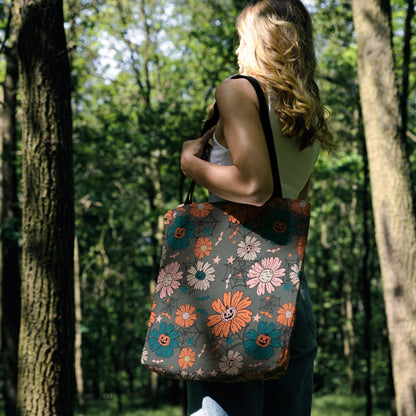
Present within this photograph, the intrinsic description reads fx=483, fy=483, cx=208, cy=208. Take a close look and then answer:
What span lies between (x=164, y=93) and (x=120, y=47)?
4.88 ft

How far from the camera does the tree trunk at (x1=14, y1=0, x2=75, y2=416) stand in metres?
2.29

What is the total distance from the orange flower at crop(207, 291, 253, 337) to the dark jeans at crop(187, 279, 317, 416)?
0.51 feet

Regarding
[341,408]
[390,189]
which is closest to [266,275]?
[390,189]

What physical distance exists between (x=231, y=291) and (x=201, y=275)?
0.10 m

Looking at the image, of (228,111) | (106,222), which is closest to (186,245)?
(228,111)

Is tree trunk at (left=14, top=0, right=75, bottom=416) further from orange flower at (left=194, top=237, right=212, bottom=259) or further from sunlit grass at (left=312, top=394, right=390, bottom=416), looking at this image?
sunlit grass at (left=312, top=394, right=390, bottom=416)

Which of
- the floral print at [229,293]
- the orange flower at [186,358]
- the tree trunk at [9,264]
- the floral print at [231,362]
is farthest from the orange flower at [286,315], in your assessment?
the tree trunk at [9,264]

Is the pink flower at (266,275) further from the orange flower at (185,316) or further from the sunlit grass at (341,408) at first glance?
the sunlit grass at (341,408)

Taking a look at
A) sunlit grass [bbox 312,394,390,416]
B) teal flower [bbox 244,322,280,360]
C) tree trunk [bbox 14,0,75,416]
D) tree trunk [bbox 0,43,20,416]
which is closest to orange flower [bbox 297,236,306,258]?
teal flower [bbox 244,322,280,360]

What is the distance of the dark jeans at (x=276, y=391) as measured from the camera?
1264 mm

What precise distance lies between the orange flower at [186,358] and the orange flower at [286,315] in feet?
0.81

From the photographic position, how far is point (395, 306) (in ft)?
13.6

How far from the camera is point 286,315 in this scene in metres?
1.22

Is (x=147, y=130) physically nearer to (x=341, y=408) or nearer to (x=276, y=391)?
(x=276, y=391)
